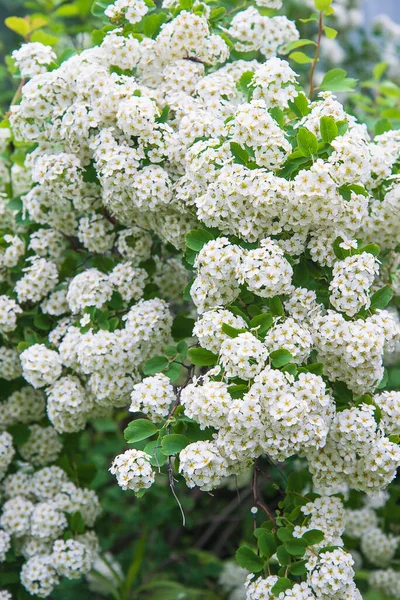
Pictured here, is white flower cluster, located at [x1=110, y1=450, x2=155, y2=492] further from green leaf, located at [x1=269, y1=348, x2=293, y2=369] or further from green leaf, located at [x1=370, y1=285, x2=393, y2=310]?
green leaf, located at [x1=370, y1=285, x2=393, y2=310]

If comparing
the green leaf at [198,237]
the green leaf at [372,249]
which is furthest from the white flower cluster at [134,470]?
the green leaf at [372,249]

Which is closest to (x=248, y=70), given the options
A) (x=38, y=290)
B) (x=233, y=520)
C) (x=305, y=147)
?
(x=305, y=147)

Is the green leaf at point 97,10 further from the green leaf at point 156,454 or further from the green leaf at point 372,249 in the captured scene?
the green leaf at point 156,454

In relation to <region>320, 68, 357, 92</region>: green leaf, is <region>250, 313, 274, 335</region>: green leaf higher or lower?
lower

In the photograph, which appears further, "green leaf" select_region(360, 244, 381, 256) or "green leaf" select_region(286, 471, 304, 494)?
"green leaf" select_region(286, 471, 304, 494)

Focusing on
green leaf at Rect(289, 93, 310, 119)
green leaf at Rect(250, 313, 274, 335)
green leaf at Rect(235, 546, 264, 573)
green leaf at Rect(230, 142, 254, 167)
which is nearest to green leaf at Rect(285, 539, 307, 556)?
green leaf at Rect(235, 546, 264, 573)

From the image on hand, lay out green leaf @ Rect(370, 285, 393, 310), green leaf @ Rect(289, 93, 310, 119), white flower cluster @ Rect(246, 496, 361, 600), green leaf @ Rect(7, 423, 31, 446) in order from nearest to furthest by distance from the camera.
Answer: white flower cluster @ Rect(246, 496, 361, 600) → green leaf @ Rect(370, 285, 393, 310) → green leaf @ Rect(289, 93, 310, 119) → green leaf @ Rect(7, 423, 31, 446)
